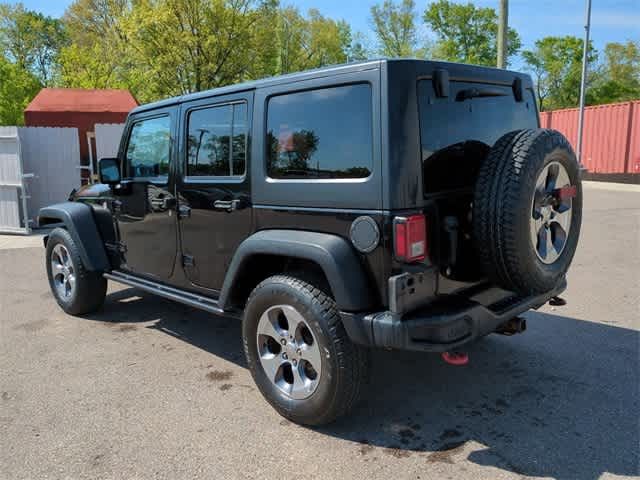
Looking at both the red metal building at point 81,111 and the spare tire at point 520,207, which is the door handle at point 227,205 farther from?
the red metal building at point 81,111

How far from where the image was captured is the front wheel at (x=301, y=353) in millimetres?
2857

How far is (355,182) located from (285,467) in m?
1.54

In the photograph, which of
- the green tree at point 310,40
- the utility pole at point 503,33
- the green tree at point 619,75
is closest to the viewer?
the utility pole at point 503,33

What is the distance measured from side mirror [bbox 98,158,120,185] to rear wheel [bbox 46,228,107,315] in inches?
32.4

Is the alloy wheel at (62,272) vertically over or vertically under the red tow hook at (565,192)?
under

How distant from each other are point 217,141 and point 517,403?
267 cm

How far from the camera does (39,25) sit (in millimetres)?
50094

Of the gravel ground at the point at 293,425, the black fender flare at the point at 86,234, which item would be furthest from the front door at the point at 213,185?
the black fender flare at the point at 86,234

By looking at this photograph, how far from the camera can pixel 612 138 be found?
808 inches

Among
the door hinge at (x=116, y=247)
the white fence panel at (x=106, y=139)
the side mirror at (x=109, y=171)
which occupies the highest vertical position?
the white fence panel at (x=106, y=139)

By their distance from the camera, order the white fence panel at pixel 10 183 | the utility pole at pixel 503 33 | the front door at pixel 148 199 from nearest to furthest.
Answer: the front door at pixel 148 199 < the utility pole at pixel 503 33 < the white fence panel at pixel 10 183

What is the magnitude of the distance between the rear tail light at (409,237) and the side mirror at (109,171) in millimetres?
2962

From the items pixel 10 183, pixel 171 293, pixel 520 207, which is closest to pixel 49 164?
pixel 10 183

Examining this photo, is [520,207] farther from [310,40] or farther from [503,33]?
[310,40]
